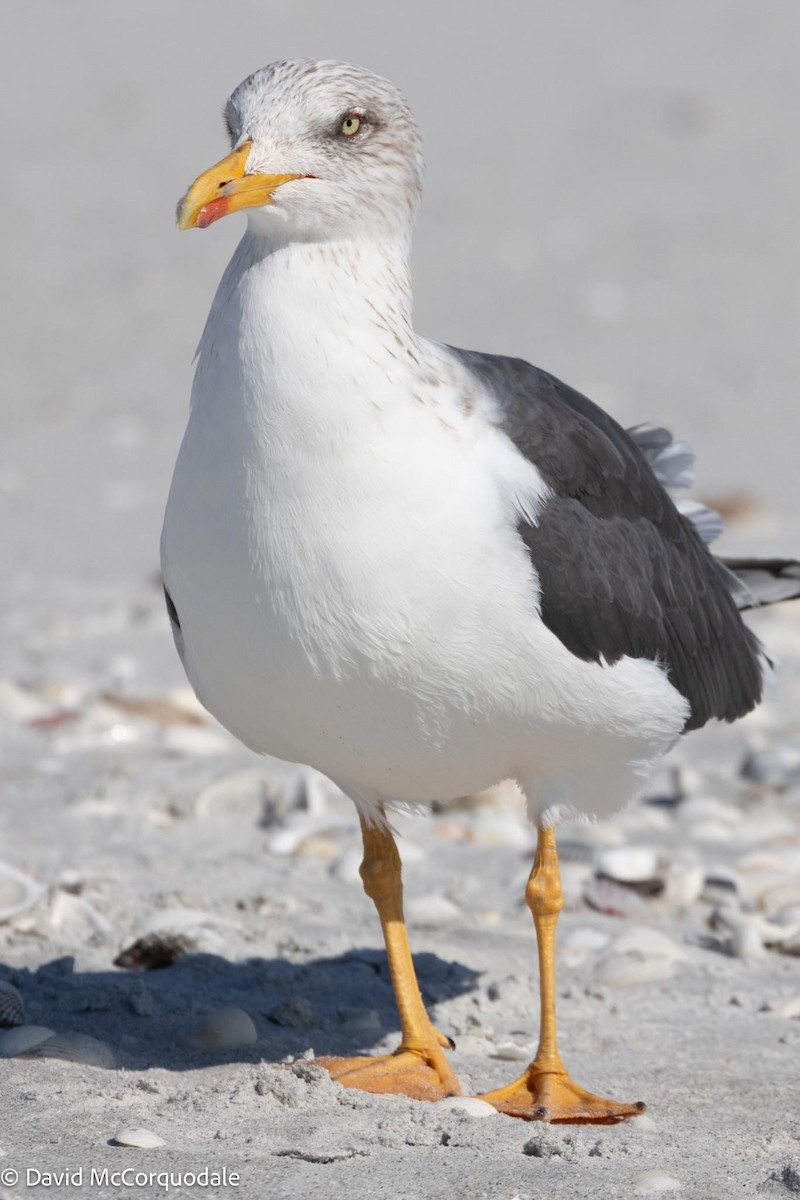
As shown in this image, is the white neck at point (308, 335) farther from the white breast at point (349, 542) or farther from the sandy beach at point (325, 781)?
the sandy beach at point (325, 781)

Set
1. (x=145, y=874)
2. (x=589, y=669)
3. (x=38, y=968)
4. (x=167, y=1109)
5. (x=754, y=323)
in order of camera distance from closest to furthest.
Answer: (x=167, y=1109) → (x=589, y=669) → (x=38, y=968) → (x=145, y=874) → (x=754, y=323)

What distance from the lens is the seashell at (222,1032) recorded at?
17.1 feet

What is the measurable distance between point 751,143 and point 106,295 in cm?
693

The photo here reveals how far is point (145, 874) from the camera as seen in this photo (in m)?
6.75

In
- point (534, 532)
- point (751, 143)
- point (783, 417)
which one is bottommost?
point (534, 532)

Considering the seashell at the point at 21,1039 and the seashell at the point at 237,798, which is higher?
the seashell at the point at 237,798

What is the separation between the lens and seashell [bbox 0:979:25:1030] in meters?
5.06

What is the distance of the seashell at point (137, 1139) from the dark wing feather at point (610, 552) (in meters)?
1.64

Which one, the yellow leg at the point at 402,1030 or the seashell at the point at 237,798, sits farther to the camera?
the seashell at the point at 237,798

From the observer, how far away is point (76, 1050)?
4891 mm

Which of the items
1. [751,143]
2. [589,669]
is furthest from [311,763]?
[751,143]

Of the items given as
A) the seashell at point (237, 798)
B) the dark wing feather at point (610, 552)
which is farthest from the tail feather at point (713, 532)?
the seashell at point (237, 798)

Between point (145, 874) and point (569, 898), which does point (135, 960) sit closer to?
point (145, 874)

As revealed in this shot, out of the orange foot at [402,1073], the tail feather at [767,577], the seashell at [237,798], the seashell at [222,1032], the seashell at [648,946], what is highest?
the tail feather at [767,577]
